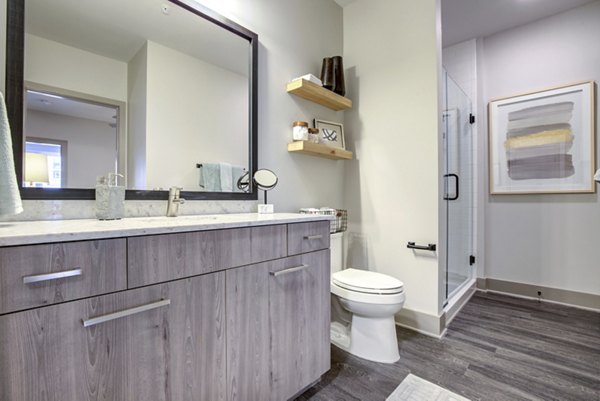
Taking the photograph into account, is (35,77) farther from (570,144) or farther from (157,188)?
(570,144)

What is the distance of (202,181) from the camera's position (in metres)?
1.53

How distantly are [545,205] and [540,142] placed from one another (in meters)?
0.61

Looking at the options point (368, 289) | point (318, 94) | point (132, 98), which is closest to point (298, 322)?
point (368, 289)

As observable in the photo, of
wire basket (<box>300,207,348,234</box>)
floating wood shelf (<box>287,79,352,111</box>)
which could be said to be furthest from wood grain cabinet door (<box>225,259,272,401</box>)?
floating wood shelf (<box>287,79,352,111</box>)

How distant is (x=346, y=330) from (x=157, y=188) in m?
1.56

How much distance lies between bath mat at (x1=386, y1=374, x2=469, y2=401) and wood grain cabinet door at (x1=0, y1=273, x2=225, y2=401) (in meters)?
0.91

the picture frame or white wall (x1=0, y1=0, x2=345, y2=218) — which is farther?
the picture frame

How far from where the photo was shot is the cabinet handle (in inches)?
29.1

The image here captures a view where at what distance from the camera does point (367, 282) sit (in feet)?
5.66

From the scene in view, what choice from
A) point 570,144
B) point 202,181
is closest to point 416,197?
point 202,181

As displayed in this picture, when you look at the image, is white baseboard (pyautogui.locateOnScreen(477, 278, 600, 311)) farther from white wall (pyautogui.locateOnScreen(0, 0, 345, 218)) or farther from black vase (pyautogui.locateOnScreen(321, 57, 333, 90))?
black vase (pyautogui.locateOnScreen(321, 57, 333, 90))

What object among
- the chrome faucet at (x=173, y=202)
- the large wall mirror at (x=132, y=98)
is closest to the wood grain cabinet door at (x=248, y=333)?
the chrome faucet at (x=173, y=202)

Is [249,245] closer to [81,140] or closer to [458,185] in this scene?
[81,140]

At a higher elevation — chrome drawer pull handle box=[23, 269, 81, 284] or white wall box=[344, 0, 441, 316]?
white wall box=[344, 0, 441, 316]
